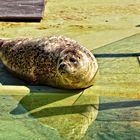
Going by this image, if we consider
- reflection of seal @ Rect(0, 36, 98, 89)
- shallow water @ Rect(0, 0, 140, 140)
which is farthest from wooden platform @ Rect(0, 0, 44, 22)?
reflection of seal @ Rect(0, 36, 98, 89)

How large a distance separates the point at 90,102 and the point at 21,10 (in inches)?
144

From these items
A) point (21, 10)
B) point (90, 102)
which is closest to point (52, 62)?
point (90, 102)

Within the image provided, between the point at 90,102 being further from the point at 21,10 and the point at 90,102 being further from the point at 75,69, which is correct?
the point at 21,10

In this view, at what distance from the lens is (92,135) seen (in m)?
3.90

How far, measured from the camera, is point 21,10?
25.8ft

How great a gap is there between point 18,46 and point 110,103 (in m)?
1.42

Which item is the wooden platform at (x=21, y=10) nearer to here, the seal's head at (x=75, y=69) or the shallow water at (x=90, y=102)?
the shallow water at (x=90, y=102)

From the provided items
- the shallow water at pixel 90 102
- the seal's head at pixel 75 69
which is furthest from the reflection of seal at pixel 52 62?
the shallow water at pixel 90 102

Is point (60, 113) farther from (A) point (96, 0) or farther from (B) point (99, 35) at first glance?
(A) point (96, 0)

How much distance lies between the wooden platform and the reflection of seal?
202 cm

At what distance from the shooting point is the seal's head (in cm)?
471

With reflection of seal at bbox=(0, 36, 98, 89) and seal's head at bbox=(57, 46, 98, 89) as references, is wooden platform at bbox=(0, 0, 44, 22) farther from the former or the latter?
seal's head at bbox=(57, 46, 98, 89)

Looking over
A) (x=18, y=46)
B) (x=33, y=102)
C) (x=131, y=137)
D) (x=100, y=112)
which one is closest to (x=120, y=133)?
(x=131, y=137)

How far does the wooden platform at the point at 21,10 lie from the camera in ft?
24.6
